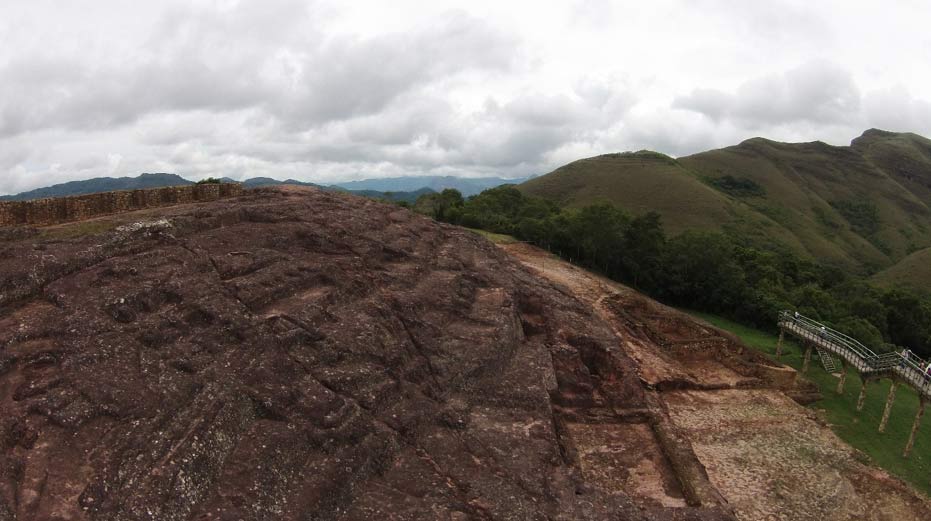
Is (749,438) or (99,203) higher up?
(99,203)

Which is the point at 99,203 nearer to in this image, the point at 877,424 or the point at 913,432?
the point at 913,432

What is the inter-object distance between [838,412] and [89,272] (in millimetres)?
39128

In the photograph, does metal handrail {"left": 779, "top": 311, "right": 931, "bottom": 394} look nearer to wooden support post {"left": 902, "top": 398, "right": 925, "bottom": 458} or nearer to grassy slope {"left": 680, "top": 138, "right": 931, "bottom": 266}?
wooden support post {"left": 902, "top": 398, "right": 925, "bottom": 458}

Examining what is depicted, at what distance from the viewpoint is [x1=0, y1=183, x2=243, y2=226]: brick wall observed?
20.8 metres

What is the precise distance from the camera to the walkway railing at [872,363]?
2820cm

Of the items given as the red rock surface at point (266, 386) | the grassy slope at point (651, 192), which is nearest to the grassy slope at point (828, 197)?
the grassy slope at point (651, 192)

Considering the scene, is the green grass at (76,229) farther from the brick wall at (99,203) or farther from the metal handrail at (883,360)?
the metal handrail at (883,360)

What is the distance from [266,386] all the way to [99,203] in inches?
579

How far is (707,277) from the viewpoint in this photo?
2382 inches

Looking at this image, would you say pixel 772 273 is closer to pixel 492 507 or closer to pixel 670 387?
pixel 670 387

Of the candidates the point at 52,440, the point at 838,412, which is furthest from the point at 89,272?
the point at 838,412

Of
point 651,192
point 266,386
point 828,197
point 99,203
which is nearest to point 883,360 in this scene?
point 266,386

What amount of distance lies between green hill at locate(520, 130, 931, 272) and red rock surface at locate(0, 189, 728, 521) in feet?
347

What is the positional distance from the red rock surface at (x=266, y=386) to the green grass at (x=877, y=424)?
15439mm
